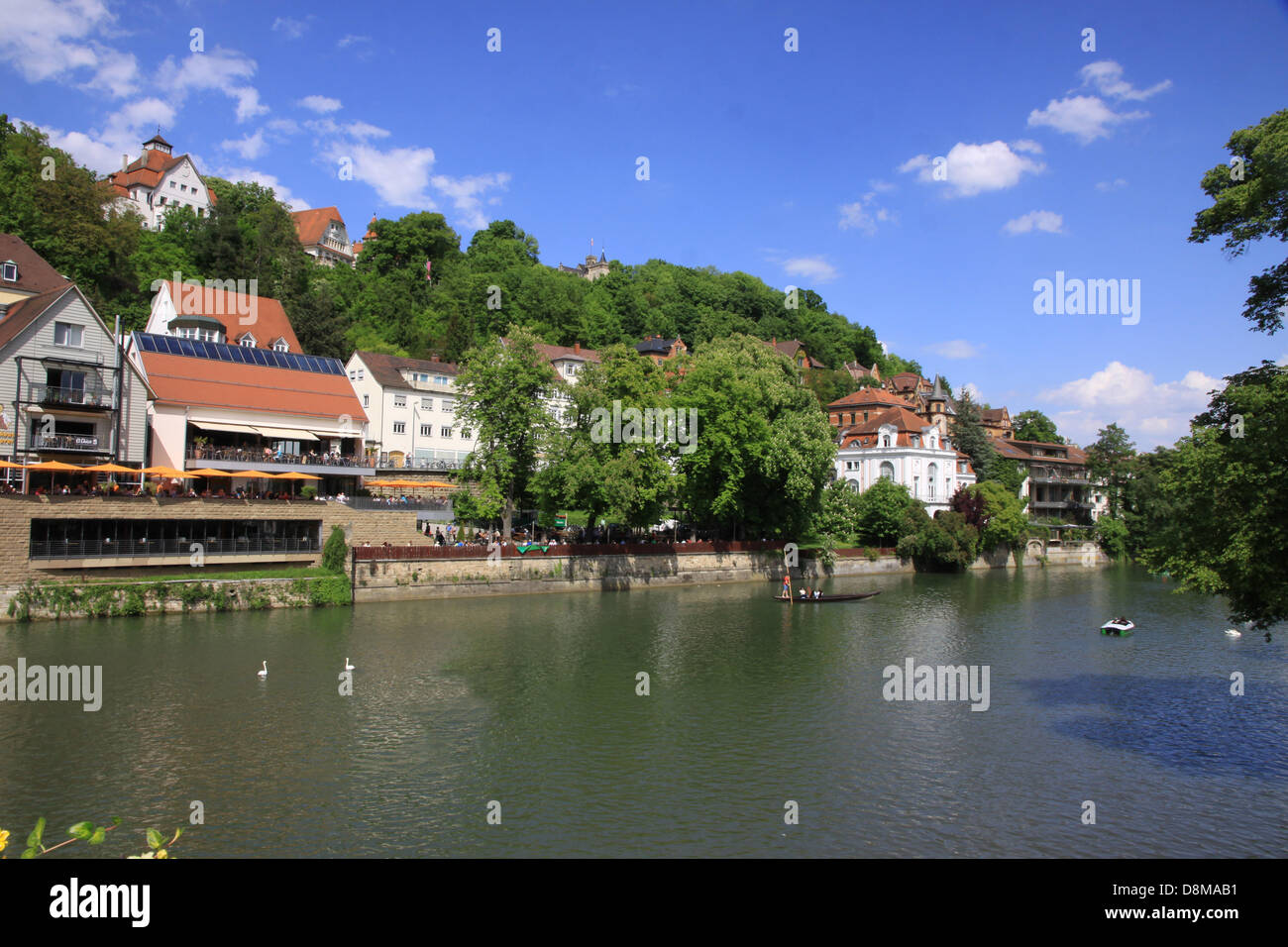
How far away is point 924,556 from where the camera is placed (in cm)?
6800

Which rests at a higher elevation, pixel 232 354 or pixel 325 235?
pixel 325 235

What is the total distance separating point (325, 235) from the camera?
12125cm

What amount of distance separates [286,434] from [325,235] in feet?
268

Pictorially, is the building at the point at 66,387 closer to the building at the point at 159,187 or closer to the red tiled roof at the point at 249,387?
the red tiled roof at the point at 249,387

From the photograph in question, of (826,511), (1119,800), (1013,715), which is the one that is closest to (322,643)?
(1013,715)

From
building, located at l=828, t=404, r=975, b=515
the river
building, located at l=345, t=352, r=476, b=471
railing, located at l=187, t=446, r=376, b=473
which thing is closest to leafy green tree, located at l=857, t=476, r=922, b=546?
building, located at l=828, t=404, r=975, b=515

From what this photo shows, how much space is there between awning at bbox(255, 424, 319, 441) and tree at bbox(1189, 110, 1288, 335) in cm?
4718

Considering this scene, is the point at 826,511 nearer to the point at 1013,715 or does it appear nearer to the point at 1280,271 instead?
the point at 1013,715

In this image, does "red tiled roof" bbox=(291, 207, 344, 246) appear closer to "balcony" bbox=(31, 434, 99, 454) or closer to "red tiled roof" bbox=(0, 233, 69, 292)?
"red tiled roof" bbox=(0, 233, 69, 292)

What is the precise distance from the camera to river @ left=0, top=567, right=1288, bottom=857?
624 inches

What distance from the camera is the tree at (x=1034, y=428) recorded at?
12344 cm

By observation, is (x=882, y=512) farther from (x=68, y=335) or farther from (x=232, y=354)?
(x=68, y=335)

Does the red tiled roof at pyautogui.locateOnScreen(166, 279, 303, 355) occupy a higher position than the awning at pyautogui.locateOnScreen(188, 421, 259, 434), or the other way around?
the red tiled roof at pyautogui.locateOnScreen(166, 279, 303, 355)

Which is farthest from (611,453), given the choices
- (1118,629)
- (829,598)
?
(1118,629)
